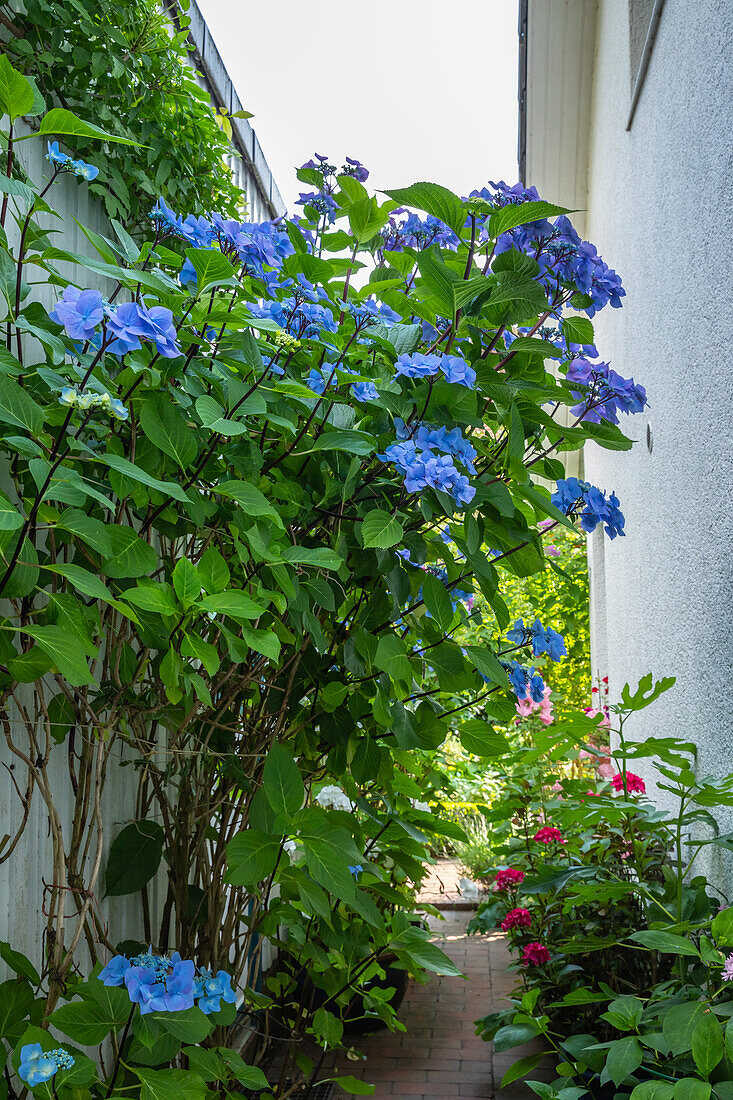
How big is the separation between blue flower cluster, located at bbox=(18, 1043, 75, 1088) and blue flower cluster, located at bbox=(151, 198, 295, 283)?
3.44 feet

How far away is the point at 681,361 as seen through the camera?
2.48 metres

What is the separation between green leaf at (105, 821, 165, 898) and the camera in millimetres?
1668

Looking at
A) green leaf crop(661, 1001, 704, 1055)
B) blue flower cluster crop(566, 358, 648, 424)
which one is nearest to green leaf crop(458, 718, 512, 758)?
green leaf crop(661, 1001, 704, 1055)

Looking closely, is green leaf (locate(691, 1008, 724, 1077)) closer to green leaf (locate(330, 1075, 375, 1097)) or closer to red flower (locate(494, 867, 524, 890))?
green leaf (locate(330, 1075, 375, 1097))

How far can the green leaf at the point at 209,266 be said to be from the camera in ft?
3.63

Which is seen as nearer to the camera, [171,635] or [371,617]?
[171,635]

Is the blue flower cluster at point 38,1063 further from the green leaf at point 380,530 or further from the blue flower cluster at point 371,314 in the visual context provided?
the blue flower cluster at point 371,314

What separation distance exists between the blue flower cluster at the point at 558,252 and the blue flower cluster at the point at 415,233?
142mm

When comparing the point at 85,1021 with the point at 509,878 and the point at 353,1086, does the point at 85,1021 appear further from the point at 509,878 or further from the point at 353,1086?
the point at 509,878

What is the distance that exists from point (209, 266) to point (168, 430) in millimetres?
225

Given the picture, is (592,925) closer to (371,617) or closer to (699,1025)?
(699,1025)

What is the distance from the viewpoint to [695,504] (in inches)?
91.4

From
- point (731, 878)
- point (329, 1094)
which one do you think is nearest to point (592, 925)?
point (731, 878)

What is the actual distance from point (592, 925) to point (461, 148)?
13981mm
